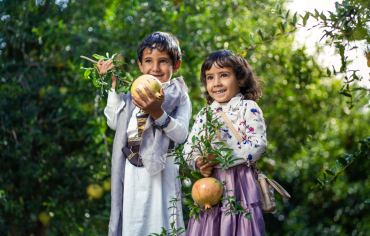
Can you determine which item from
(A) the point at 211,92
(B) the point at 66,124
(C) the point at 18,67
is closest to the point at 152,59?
(A) the point at 211,92

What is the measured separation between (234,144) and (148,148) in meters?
0.48

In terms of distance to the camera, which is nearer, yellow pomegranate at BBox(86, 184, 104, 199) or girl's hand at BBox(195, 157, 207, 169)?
girl's hand at BBox(195, 157, 207, 169)

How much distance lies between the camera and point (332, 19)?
160 cm

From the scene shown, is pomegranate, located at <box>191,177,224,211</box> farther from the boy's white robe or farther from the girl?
the boy's white robe

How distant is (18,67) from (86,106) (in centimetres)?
94

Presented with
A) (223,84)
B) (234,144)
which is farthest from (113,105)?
(234,144)

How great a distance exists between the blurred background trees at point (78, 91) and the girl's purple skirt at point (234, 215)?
1372mm

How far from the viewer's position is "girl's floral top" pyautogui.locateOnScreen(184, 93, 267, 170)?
1.79 metres

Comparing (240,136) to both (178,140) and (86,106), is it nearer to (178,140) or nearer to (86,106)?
(178,140)

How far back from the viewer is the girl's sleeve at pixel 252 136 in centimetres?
179

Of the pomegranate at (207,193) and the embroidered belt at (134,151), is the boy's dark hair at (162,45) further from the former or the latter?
the pomegranate at (207,193)

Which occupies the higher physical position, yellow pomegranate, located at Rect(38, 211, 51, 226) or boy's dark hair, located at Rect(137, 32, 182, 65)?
boy's dark hair, located at Rect(137, 32, 182, 65)

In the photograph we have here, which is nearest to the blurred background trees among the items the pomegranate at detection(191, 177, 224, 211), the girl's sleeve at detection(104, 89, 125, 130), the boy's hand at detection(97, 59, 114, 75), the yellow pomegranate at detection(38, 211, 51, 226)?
the yellow pomegranate at detection(38, 211, 51, 226)

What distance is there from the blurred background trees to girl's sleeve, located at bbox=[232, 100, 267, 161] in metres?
1.46
